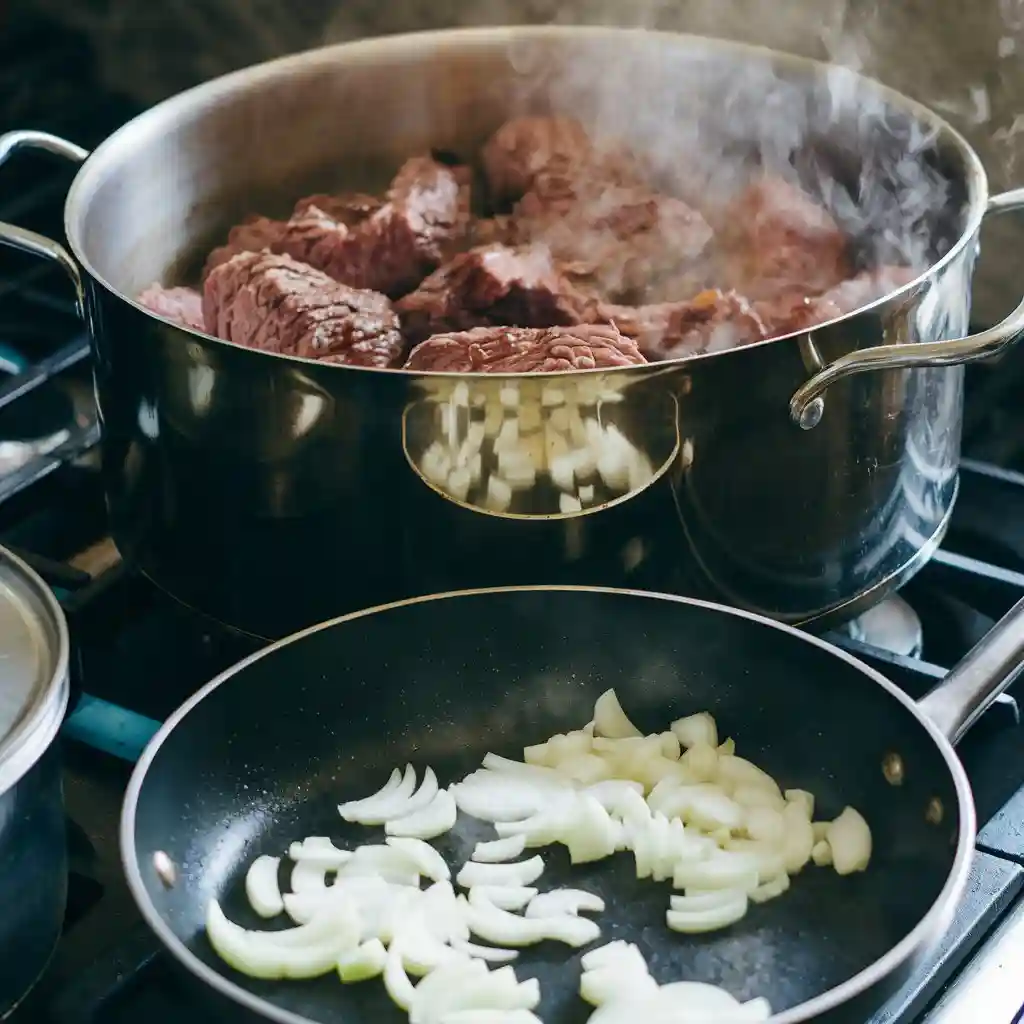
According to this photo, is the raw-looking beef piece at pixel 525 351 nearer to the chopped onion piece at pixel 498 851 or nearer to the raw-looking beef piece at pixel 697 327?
the raw-looking beef piece at pixel 697 327

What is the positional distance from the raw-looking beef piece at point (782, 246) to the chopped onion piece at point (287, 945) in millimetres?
671

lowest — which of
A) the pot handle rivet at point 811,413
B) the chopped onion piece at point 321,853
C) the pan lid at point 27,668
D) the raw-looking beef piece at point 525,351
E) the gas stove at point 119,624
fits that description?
the gas stove at point 119,624

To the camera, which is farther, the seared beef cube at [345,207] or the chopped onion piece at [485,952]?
the seared beef cube at [345,207]

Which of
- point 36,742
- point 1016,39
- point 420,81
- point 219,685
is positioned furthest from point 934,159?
point 36,742

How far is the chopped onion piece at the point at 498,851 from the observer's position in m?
0.92

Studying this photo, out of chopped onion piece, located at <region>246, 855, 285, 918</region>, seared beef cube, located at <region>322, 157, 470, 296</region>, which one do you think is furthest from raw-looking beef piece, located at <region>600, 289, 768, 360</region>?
chopped onion piece, located at <region>246, 855, 285, 918</region>

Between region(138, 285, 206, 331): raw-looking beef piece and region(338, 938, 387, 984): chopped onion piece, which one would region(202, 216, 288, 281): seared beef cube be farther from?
region(338, 938, 387, 984): chopped onion piece

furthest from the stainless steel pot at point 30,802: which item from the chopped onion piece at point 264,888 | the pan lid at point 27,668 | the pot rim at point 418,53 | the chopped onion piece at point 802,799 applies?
the chopped onion piece at point 802,799

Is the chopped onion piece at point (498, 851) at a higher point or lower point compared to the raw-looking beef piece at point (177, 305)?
lower

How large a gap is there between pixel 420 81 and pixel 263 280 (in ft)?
1.27

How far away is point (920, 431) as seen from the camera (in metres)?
1.06

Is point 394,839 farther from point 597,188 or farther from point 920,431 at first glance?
point 597,188

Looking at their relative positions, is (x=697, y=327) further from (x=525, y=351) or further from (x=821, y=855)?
(x=821, y=855)

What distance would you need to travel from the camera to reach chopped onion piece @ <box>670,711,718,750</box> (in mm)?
991
